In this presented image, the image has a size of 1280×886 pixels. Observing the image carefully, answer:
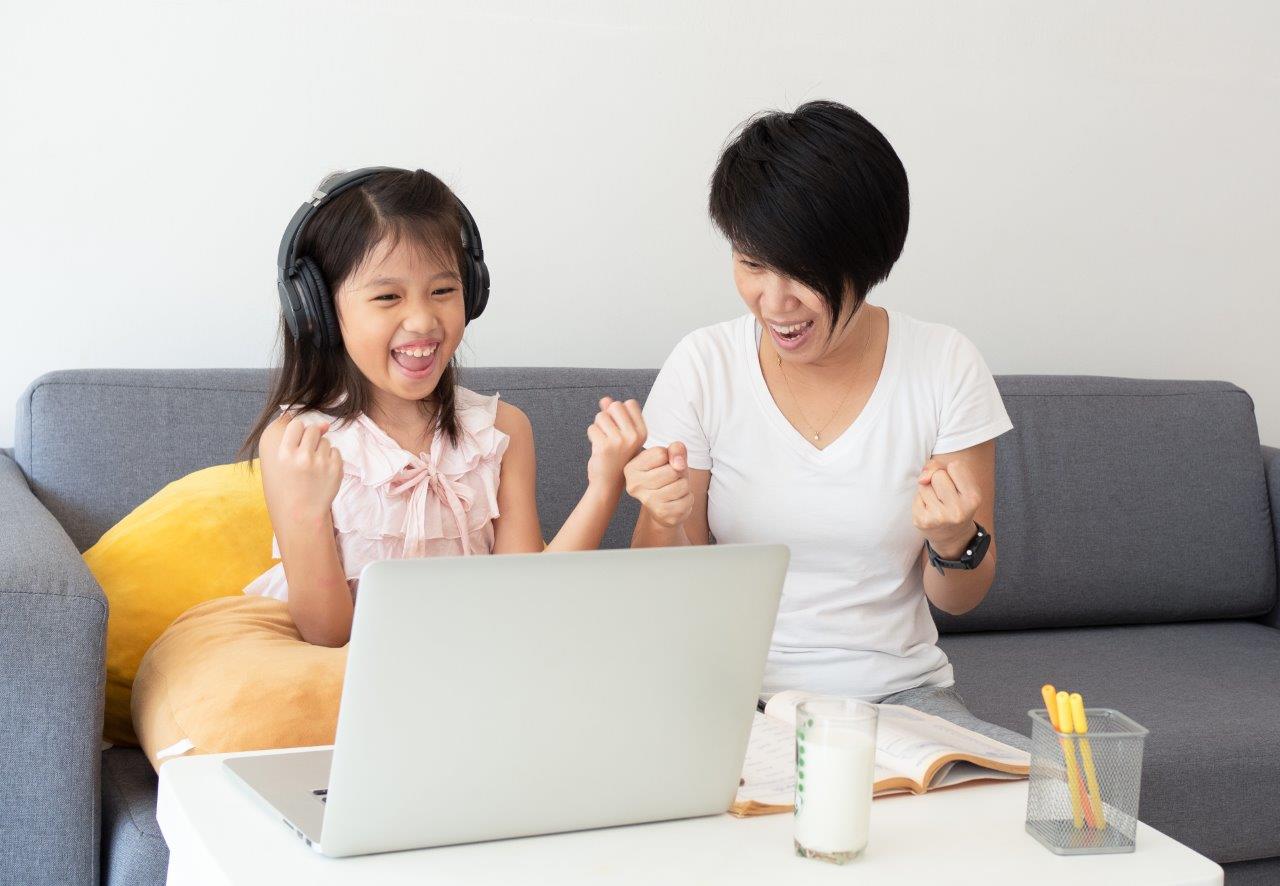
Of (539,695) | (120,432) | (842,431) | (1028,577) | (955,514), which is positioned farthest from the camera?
(1028,577)

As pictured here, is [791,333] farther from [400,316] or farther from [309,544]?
[309,544]

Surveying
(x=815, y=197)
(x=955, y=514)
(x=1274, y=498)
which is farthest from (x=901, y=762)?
(x=1274, y=498)

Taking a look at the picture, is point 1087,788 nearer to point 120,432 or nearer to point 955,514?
point 955,514

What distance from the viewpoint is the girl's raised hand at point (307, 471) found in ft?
4.07

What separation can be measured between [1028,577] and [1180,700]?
1.33ft

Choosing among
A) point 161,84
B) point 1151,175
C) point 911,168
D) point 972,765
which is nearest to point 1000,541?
point 911,168

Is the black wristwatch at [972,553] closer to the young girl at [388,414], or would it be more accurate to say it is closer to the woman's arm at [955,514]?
the woman's arm at [955,514]

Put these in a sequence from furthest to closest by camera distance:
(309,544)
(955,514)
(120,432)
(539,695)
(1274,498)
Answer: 1. (1274,498)
2. (120,432)
3. (309,544)
4. (955,514)
5. (539,695)

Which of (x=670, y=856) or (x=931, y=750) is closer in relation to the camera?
(x=670, y=856)

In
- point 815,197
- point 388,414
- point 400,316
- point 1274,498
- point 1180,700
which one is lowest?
point 1180,700

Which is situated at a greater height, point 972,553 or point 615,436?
point 615,436

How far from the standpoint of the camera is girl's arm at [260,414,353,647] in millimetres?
1307

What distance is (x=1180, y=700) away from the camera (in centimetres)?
193

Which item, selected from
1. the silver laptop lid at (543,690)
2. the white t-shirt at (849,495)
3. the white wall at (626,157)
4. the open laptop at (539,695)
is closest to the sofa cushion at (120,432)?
the white wall at (626,157)
